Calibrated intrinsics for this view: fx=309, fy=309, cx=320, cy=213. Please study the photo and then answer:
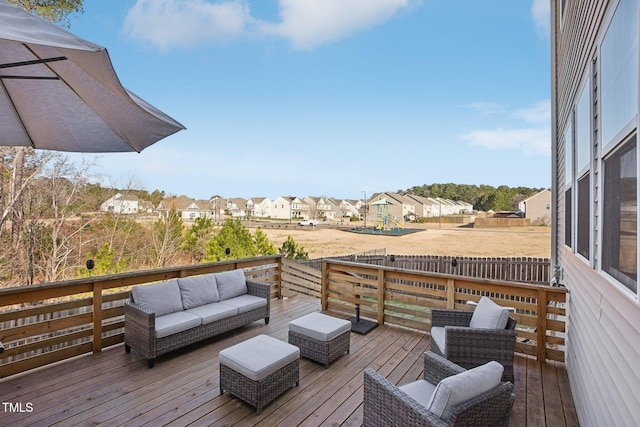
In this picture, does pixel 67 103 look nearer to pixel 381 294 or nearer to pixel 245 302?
pixel 245 302

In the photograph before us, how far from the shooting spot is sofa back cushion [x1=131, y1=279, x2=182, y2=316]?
3.69 meters

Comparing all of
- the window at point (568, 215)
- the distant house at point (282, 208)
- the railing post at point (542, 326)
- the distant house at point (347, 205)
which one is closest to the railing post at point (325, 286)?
the railing post at point (542, 326)

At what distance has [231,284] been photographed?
4652mm

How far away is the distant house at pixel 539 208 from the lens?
897 inches

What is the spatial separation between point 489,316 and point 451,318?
18.3 inches

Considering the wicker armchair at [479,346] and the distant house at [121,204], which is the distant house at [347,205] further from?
the wicker armchair at [479,346]

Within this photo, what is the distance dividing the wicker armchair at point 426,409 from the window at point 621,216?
0.85m

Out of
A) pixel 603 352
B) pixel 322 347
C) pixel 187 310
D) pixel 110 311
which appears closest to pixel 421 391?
pixel 603 352

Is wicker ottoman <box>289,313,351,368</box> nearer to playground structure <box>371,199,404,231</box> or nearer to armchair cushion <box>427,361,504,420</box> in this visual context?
armchair cushion <box>427,361,504,420</box>

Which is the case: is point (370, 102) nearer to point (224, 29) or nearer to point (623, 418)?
point (224, 29)

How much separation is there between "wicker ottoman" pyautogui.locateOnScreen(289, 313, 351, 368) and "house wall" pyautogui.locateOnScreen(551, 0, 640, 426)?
6.96 ft

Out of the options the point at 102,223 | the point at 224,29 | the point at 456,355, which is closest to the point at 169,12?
the point at 224,29

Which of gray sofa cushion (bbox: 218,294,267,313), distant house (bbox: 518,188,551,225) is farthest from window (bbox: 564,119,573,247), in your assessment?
distant house (bbox: 518,188,551,225)

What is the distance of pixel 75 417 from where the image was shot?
247cm
